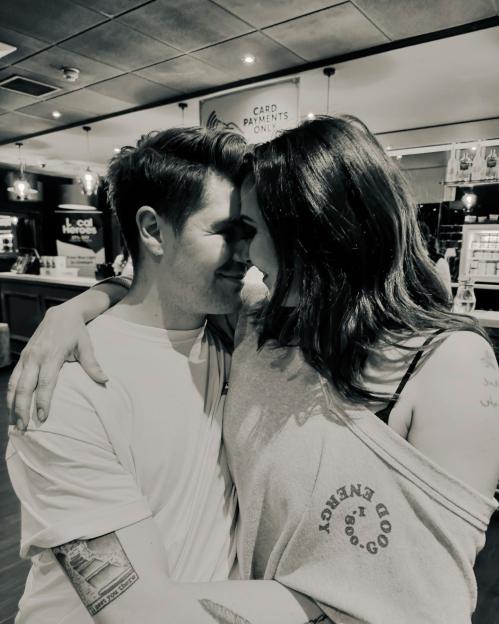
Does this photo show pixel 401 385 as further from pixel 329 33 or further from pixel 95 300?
pixel 329 33

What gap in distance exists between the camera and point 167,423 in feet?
3.56

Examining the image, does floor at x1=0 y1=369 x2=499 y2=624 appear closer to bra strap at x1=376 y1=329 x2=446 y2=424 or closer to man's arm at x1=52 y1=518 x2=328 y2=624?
man's arm at x1=52 y1=518 x2=328 y2=624

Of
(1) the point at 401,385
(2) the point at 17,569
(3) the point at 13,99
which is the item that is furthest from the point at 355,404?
(3) the point at 13,99

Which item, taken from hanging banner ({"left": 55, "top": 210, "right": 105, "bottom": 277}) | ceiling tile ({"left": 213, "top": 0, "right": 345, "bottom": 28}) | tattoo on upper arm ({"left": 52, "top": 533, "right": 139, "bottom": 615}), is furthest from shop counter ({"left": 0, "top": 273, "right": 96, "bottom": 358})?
hanging banner ({"left": 55, "top": 210, "right": 105, "bottom": 277})

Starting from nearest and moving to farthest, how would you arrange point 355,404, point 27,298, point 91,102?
point 355,404
point 27,298
point 91,102

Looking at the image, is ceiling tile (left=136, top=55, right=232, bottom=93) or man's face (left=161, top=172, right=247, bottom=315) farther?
ceiling tile (left=136, top=55, right=232, bottom=93)

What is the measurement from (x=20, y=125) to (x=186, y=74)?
394 centimetres

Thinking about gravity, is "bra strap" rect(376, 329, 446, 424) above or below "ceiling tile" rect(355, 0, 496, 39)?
below

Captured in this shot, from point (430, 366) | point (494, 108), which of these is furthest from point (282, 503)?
point (494, 108)

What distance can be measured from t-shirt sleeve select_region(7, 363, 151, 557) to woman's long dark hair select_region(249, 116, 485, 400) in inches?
18.8

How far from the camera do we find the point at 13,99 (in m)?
6.04

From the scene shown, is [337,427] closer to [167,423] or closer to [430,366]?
[430,366]

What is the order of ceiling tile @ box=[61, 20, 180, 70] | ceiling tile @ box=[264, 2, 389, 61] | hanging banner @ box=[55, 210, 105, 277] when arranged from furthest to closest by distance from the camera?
hanging banner @ box=[55, 210, 105, 277] → ceiling tile @ box=[61, 20, 180, 70] → ceiling tile @ box=[264, 2, 389, 61]

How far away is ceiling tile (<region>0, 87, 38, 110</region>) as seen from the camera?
5.78 m
